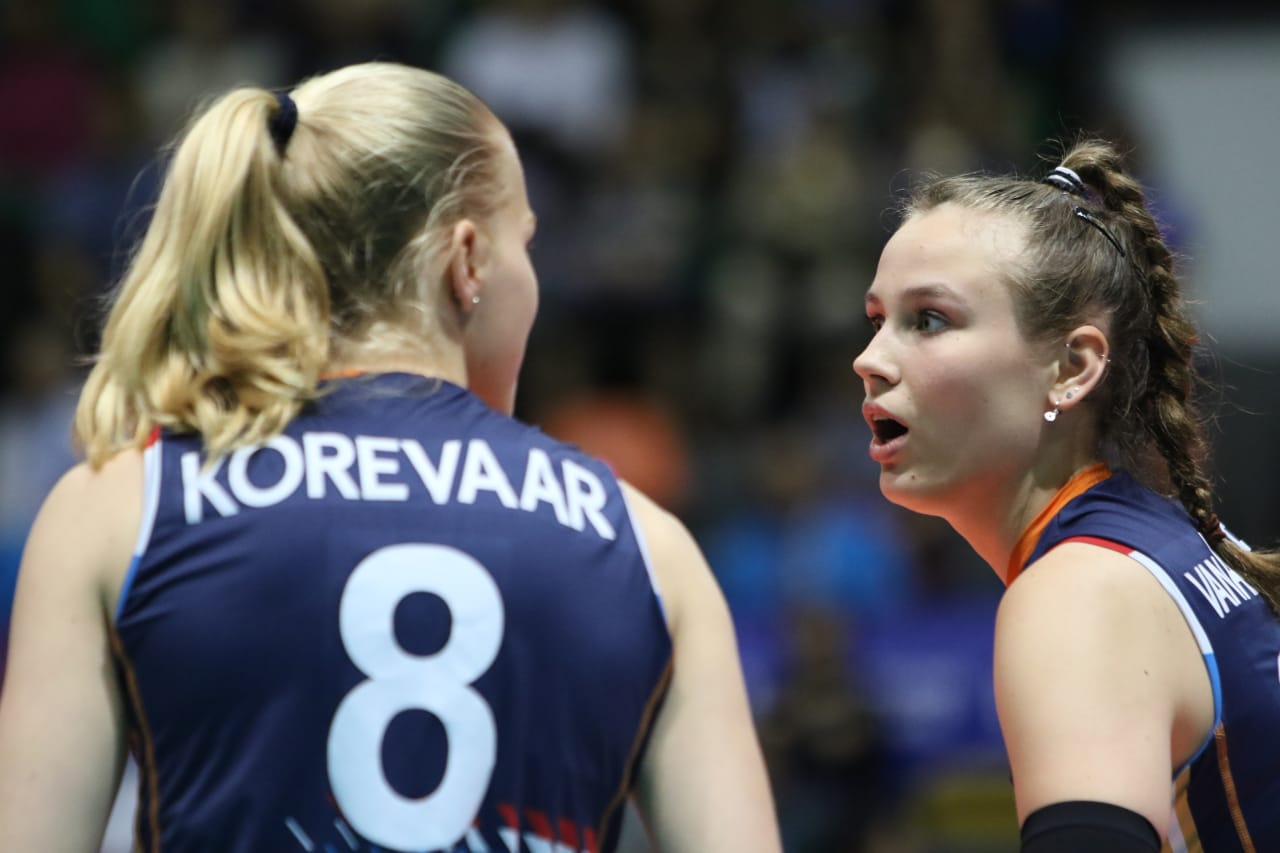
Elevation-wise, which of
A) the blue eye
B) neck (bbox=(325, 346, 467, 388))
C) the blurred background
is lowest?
the blurred background

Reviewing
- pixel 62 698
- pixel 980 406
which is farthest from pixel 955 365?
pixel 62 698

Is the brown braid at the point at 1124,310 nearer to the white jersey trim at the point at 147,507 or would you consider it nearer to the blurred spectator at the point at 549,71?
the white jersey trim at the point at 147,507

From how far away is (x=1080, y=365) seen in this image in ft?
7.87

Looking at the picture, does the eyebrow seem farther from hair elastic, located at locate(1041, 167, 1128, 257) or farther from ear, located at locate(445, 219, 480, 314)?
ear, located at locate(445, 219, 480, 314)

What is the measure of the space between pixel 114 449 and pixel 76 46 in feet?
25.0

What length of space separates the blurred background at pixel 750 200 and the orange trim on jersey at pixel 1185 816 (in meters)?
3.96

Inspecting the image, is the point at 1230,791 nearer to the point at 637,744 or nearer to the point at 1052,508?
the point at 1052,508

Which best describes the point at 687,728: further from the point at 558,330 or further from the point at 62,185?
the point at 62,185

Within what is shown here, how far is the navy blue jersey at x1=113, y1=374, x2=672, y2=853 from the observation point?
188 cm

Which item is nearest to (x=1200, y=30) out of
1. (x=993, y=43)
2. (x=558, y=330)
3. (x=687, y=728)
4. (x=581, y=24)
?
(x=993, y=43)

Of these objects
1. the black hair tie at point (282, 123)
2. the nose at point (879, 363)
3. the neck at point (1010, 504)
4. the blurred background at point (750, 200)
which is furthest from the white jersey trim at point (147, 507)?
the blurred background at point (750, 200)

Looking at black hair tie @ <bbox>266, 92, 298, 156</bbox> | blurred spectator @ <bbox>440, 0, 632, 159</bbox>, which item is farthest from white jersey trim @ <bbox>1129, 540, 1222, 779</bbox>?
blurred spectator @ <bbox>440, 0, 632, 159</bbox>

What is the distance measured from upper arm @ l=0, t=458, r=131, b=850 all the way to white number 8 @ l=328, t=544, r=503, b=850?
275 millimetres

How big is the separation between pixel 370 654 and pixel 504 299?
552 millimetres
